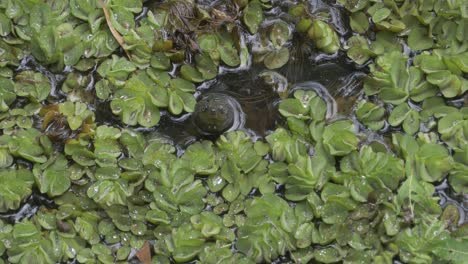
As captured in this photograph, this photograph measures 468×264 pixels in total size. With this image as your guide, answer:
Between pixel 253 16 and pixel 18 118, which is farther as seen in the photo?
pixel 253 16

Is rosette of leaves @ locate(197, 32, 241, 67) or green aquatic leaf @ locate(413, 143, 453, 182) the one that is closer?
green aquatic leaf @ locate(413, 143, 453, 182)

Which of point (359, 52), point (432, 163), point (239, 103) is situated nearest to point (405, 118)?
point (432, 163)

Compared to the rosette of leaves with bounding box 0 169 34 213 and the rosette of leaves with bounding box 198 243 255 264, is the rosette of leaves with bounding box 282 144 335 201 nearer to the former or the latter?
the rosette of leaves with bounding box 198 243 255 264

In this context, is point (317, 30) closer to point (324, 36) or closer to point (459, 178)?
point (324, 36)

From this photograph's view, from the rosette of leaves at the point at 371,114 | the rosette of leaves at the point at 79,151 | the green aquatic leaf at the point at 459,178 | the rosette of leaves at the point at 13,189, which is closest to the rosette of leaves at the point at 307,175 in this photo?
the rosette of leaves at the point at 371,114

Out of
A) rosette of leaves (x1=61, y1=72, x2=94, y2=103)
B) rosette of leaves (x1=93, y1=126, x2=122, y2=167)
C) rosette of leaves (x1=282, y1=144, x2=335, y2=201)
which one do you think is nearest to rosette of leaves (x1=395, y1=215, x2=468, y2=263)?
rosette of leaves (x1=282, y1=144, x2=335, y2=201)

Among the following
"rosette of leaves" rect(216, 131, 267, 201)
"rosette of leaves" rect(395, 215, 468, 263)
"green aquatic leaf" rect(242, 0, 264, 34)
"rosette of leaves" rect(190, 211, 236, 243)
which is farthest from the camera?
"green aquatic leaf" rect(242, 0, 264, 34)

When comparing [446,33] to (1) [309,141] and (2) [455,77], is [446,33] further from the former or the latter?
(1) [309,141]

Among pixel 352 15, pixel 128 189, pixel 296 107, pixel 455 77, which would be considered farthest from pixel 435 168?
pixel 128 189
